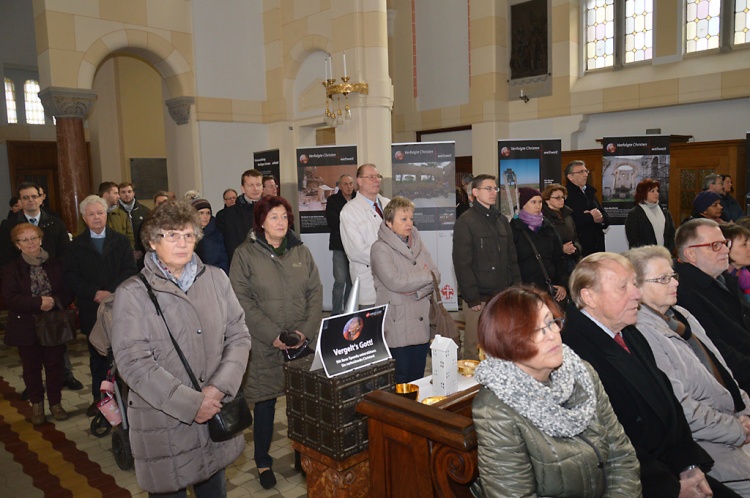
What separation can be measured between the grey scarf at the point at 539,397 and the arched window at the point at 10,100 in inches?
570

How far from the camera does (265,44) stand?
9578 mm

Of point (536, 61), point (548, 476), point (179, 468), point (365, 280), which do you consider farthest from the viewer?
point (536, 61)

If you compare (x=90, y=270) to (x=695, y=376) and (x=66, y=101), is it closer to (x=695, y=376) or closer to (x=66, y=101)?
(x=695, y=376)

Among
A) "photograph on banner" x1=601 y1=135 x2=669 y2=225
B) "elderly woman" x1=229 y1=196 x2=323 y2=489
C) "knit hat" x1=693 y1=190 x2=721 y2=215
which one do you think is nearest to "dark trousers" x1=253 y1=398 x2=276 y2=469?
"elderly woman" x1=229 y1=196 x2=323 y2=489

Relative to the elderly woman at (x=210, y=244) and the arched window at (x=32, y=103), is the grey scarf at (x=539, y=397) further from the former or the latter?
the arched window at (x=32, y=103)

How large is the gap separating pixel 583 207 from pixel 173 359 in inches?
197

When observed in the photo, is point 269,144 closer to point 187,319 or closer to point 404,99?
point 404,99

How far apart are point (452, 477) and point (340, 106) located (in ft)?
22.9

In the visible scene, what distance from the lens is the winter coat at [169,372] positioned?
2.05m

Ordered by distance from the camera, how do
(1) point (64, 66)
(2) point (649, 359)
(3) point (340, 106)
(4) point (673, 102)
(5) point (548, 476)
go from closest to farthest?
(5) point (548, 476), (2) point (649, 359), (1) point (64, 66), (3) point (340, 106), (4) point (673, 102)

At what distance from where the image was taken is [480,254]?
4.16m

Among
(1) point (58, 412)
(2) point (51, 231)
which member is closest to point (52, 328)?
(1) point (58, 412)

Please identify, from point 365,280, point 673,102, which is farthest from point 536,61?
point 365,280

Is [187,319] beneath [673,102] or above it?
beneath
